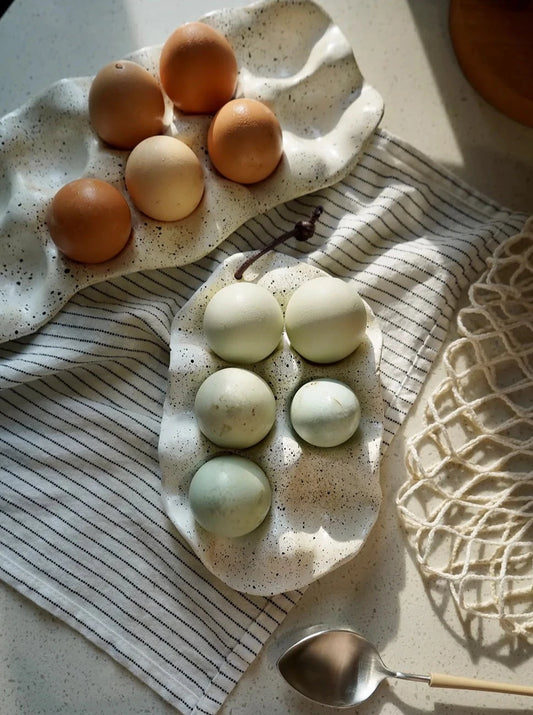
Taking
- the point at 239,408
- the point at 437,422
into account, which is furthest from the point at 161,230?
the point at 437,422

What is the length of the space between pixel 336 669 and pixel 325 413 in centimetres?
22

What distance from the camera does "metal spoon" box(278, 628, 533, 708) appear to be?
638mm

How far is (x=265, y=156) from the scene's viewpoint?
712mm

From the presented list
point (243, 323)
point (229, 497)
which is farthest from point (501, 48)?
point (229, 497)

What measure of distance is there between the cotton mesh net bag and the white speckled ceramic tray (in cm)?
6

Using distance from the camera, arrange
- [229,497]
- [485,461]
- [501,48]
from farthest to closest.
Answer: [501,48]
[485,461]
[229,497]

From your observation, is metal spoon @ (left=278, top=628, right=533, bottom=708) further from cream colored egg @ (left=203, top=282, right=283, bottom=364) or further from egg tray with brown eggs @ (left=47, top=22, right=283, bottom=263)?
egg tray with brown eggs @ (left=47, top=22, right=283, bottom=263)

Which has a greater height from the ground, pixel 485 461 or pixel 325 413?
pixel 325 413

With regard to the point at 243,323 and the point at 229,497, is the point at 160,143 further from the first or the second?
the point at 229,497

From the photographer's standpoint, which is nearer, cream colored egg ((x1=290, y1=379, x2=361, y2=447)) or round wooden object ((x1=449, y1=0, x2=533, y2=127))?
cream colored egg ((x1=290, y1=379, x2=361, y2=447))

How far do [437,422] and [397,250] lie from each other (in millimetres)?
178

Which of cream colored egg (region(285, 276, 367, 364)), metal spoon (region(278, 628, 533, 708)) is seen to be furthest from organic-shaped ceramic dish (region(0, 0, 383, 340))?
metal spoon (region(278, 628, 533, 708))

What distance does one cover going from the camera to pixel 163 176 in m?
0.68

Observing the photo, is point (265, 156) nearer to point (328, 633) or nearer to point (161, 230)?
point (161, 230)
